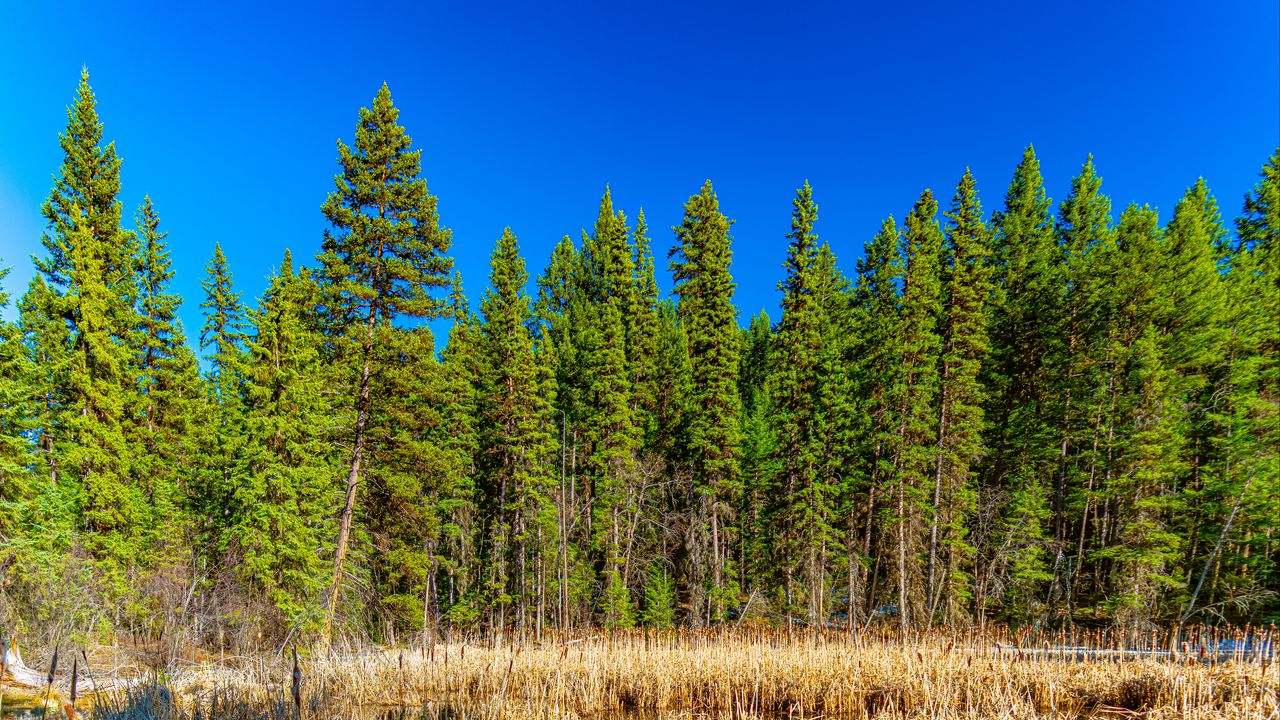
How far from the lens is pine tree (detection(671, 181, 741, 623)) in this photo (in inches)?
936

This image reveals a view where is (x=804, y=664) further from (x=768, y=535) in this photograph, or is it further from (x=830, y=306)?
(x=830, y=306)

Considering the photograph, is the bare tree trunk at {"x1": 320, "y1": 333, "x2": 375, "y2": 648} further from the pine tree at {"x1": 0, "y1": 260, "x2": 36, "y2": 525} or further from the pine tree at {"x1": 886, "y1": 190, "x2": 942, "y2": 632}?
the pine tree at {"x1": 886, "y1": 190, "x2": 942, "y2": 632}

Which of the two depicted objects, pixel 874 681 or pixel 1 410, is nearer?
pixel 874 681

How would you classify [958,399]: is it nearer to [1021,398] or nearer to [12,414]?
[1021,398]

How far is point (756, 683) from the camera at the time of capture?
26.6ft

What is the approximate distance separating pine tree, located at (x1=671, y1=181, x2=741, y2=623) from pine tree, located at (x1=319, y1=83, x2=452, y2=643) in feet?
40.4

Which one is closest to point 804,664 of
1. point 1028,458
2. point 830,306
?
point 1028,458

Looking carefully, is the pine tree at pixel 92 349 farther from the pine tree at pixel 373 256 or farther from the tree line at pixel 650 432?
the pine tree at pixel 373 256

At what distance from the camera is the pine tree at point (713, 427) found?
23.8 metres

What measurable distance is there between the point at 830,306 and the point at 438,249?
22.0 metres

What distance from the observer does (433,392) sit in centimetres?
1773

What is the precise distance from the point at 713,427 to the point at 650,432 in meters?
5.07

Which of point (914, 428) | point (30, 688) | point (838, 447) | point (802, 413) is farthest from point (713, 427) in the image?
point (30, 688)

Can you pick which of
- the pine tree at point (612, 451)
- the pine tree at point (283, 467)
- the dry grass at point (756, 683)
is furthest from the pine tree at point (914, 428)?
the pine tree at point (283, 467)
